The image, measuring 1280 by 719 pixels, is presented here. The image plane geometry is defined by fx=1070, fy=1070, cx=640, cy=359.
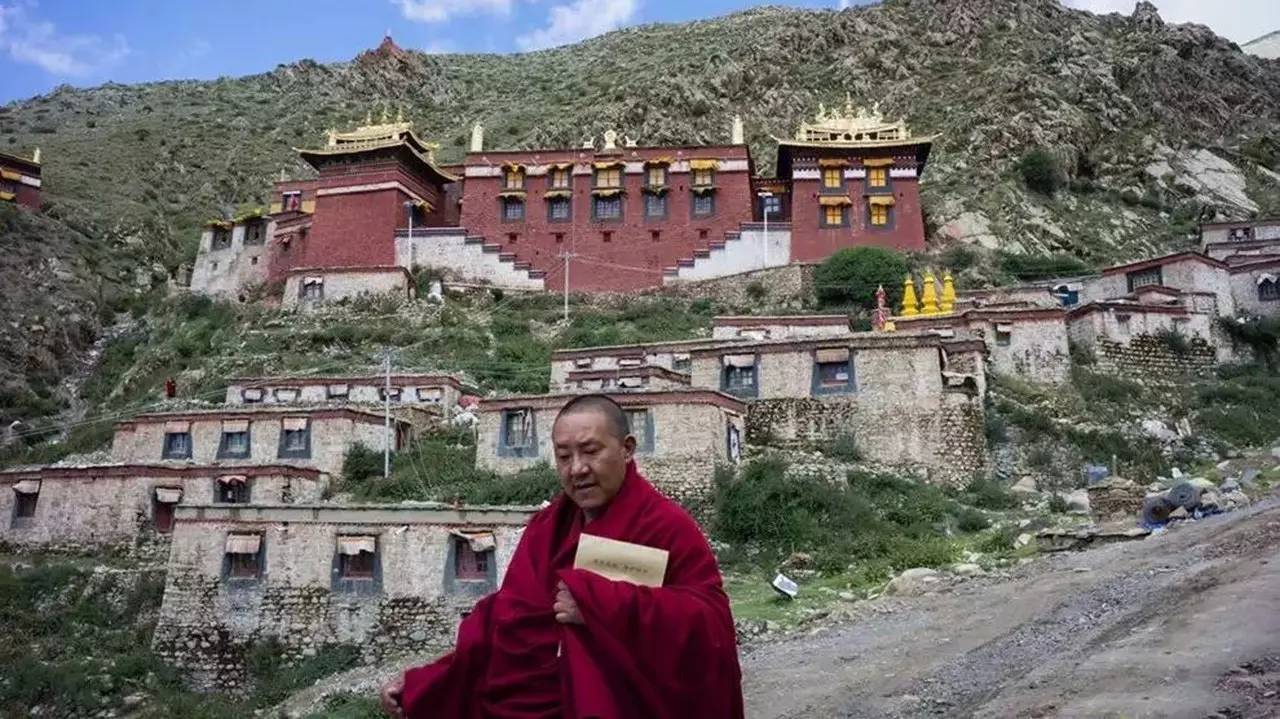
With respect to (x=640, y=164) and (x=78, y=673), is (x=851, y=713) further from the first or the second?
(x=640, y=164)

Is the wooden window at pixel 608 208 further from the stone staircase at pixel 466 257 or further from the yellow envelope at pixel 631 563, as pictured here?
the yellow envelope at pixel 631 563

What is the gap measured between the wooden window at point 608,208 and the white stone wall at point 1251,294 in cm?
2170

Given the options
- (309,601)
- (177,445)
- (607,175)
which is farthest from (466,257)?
(309,601)

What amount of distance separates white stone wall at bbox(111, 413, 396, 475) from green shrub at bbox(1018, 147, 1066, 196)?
36.4 m

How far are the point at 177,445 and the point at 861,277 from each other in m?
23.0

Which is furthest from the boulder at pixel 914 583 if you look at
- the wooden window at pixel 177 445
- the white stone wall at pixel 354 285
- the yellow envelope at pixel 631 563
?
the white stone wall at pixel 354 285

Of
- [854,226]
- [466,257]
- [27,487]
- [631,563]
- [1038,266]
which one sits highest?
[854,226]

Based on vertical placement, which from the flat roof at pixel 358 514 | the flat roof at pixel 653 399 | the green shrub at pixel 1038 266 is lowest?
the flat roof at pixel 358 514

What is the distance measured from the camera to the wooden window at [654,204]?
42.6m

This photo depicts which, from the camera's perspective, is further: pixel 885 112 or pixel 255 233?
pixel 885 112

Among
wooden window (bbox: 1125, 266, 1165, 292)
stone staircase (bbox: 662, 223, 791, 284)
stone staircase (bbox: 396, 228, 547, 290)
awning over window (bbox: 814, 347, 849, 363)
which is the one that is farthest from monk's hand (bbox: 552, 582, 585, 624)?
stone staircase (bbox: 396, 228, 547, 290)

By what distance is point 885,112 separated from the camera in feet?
207

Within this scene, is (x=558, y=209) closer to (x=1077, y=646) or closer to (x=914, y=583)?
(x=914, y=583)

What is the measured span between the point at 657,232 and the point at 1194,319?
19.6 metres
